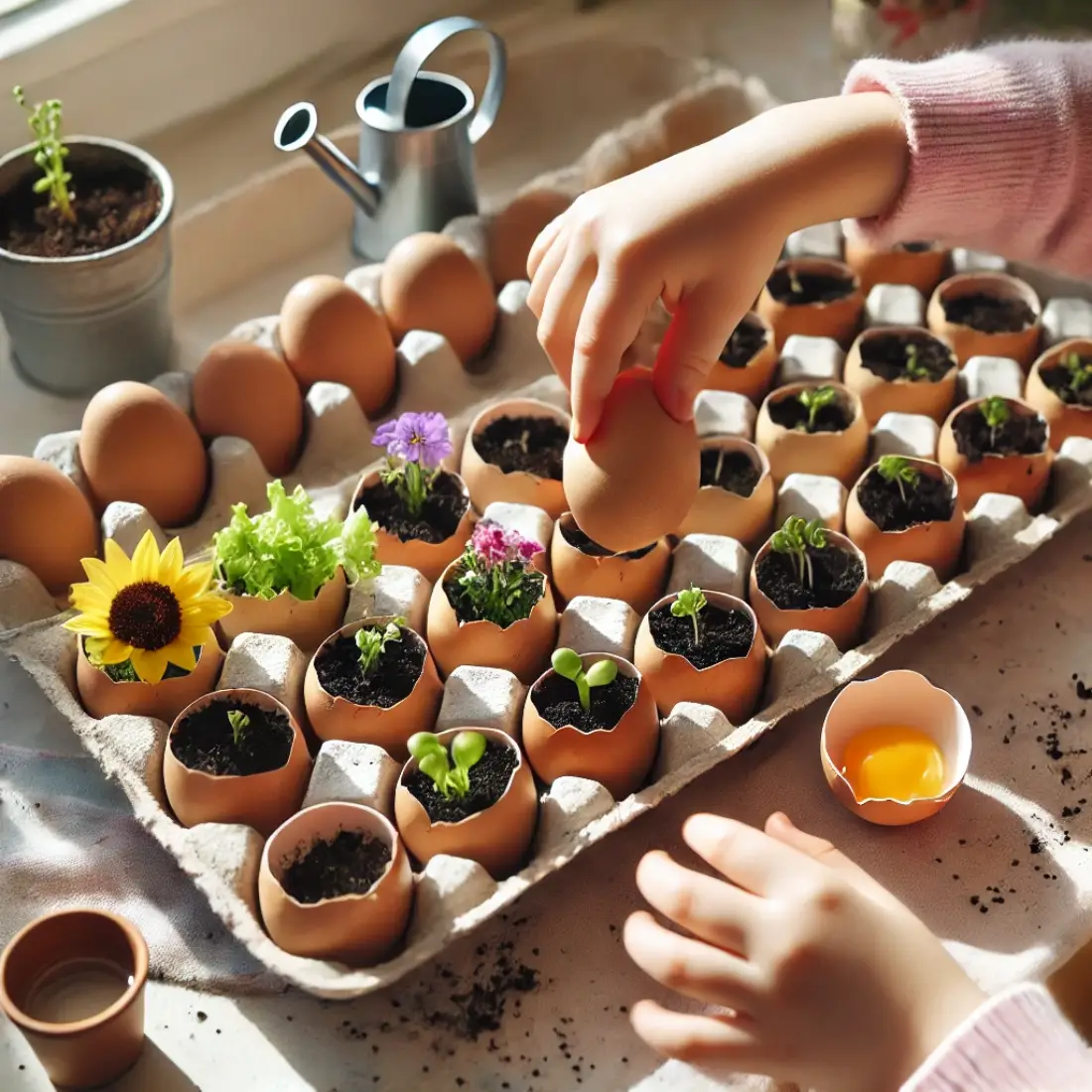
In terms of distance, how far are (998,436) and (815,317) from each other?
0.65 ft

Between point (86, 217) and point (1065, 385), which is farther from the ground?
point (86, 217)

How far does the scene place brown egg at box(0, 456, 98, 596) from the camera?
3.10 ft

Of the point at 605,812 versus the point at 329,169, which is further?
the point at 329,169

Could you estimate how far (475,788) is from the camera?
84cm

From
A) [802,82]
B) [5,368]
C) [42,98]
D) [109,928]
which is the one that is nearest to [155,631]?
[109,928]

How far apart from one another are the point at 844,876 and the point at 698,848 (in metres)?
0.08

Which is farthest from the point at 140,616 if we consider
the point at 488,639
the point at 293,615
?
the point at 488,639

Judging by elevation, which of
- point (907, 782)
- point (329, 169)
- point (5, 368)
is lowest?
point (907, 782)

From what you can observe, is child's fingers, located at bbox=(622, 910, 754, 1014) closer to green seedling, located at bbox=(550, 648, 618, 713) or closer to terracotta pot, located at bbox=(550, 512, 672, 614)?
green seedling, located at bbox=(550, 648, 618, 713)

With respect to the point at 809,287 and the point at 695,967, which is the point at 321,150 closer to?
the point at 809,287

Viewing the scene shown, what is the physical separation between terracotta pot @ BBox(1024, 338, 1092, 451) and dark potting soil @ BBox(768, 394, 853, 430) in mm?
151

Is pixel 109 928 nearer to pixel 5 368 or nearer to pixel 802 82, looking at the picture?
pixel 5 368

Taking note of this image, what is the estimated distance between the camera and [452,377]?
113cm

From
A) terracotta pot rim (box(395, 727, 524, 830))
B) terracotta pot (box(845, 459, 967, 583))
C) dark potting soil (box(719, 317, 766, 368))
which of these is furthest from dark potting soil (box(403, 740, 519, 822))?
dark potting soil (box(719, 317, 766, 368))
